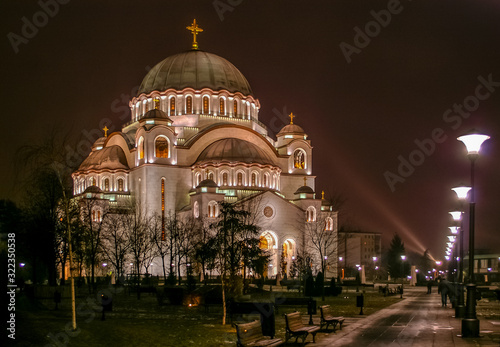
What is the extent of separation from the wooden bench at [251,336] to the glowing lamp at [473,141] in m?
6.88

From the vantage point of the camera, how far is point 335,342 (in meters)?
17.8

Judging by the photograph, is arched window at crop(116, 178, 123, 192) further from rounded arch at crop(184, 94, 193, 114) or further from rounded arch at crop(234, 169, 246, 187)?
rounded arch at crop(234, 169, 246, 187)

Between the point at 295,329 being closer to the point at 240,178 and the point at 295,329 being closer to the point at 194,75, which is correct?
the point at 240,178

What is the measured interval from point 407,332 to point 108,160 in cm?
5978

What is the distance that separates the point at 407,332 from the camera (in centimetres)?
1978

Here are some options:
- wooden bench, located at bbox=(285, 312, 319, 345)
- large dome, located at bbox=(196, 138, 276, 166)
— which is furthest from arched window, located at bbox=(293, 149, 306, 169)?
wooden bench, located at bbox=(285, 312, 319, 345)

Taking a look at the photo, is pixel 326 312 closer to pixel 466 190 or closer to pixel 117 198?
pixel 466 190

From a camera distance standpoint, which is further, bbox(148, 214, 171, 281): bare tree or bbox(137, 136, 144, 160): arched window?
bbox(137, 136, 144, 160): arched window

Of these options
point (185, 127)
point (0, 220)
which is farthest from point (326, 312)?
point (185, 127)

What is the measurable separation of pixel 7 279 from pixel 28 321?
116cm

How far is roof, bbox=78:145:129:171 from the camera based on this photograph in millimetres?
75125

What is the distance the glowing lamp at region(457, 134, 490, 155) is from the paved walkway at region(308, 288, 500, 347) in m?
4.83

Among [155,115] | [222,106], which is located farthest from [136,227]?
[222,106]

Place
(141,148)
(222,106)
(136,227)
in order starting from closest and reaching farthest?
(136,227), (141,148), (222,106)
